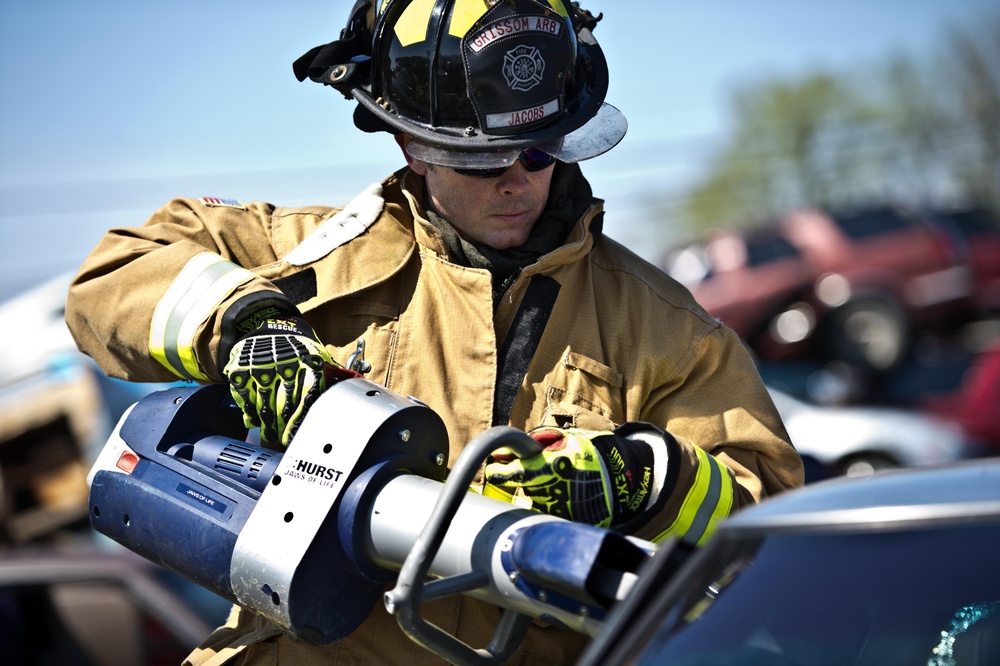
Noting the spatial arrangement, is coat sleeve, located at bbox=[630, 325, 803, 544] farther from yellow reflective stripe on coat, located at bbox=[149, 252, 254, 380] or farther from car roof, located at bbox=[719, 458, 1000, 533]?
yellow reflective stripe on coat, located at bbox=[149, 252, 254, 380]

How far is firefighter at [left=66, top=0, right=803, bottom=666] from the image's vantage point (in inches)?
94.7

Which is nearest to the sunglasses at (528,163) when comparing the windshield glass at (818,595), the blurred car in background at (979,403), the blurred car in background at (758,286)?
the windshield glass at (818,595)

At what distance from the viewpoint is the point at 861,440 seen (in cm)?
843

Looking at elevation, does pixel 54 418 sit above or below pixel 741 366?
below

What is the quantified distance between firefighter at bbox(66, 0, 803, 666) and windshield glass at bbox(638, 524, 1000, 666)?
1.99 feet

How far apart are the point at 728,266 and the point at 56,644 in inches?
371

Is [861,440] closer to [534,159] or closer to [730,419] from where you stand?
[730,419]

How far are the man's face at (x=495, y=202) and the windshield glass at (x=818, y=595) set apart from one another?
3.88 feet

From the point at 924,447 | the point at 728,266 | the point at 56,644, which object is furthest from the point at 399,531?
the point at 728,266

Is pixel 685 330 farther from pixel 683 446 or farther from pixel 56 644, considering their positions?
pixel 56 644

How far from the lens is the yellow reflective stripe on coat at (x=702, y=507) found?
2.17m

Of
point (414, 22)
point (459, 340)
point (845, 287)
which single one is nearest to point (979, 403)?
point (845, 287)

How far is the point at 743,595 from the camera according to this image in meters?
1.60

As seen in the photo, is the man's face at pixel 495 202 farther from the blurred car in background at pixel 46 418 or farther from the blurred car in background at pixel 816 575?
the blurred car in background at pixel 46 418
